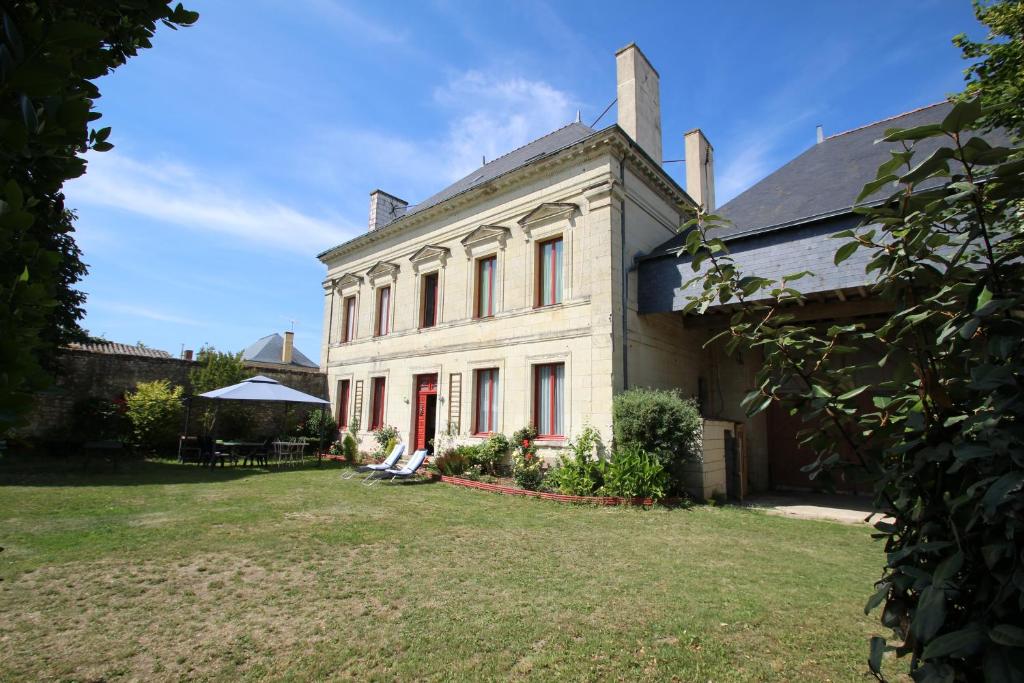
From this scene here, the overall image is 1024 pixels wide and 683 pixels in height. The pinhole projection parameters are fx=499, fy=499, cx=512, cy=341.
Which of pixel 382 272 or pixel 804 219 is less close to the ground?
pixel 382 272

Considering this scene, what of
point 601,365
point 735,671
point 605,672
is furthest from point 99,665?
point 601,365

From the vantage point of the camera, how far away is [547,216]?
40.2 feet

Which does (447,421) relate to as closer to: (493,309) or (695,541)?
(493,309)

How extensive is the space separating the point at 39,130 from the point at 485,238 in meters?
12.7

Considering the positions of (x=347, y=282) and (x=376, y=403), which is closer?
(x=376, y=403)

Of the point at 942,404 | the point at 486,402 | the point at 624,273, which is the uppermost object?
the point at 624,273

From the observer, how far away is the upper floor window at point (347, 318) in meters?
18.5

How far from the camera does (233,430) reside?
16.8 metres

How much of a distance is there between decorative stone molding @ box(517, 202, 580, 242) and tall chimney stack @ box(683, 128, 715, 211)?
5.26 m

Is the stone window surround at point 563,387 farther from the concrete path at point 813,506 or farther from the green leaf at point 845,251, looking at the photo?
the green leaf at point 845,251

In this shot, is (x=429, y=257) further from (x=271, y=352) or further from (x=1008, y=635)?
(x=271, y=352)

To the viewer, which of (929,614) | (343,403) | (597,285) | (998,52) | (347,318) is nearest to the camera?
(929,614)

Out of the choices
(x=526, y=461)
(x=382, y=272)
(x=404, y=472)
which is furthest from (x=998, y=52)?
(x=382, y=272)

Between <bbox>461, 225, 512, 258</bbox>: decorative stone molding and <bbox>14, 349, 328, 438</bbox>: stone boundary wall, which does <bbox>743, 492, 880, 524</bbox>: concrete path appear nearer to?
<bbox>461, 225, 512, 258</bbox>: decorative stone molding
